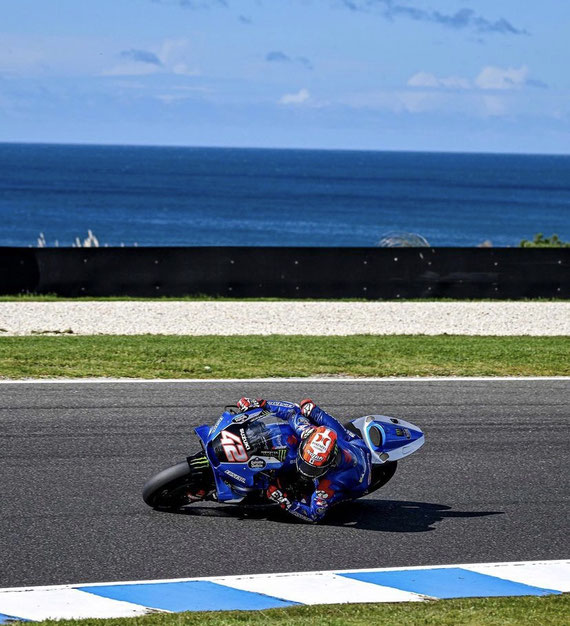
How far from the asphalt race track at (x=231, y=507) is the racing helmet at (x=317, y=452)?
0.53 m

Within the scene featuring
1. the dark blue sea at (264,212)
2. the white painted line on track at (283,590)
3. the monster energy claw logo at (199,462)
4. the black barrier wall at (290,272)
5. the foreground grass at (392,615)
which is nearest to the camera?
the foreground grass at (392,615)

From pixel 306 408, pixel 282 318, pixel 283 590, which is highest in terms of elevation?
pixel 306 408

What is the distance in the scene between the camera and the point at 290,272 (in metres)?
20.5

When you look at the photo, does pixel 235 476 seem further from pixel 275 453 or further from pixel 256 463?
pixel 275 453

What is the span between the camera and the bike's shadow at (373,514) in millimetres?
7770

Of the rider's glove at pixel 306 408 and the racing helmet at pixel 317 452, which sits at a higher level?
the rider's glove at pixel 306 408

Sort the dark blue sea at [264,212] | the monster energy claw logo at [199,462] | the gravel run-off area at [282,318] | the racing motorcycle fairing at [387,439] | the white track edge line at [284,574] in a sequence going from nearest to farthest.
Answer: the white track edge line at [284,574] → the monster energy claw logo at [199,462] → the racing motorcycle fairing at [387,439] → the gravel run-off area at [282,318] → the dark blue sea at [264,212]

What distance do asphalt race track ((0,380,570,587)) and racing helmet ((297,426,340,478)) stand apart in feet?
1.72

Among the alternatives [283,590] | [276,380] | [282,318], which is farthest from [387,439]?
[282,318]

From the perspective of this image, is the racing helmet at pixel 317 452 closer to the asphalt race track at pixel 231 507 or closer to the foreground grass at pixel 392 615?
the asphalt race track at pixel 231 507

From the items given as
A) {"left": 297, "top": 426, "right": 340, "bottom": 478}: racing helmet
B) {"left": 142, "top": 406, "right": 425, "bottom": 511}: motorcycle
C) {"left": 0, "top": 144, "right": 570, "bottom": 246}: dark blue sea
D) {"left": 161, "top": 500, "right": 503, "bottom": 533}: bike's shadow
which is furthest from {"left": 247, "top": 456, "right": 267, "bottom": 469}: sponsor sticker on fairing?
{"left": 0, "top": 144, "right": 570, "bottom": 246}: dark blue sea

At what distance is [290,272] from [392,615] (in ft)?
48.3

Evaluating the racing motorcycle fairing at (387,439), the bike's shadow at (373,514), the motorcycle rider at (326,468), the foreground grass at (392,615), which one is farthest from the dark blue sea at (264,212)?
the foreground grass at (392,615)

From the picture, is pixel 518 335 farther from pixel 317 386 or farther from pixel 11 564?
pixel 11 564
